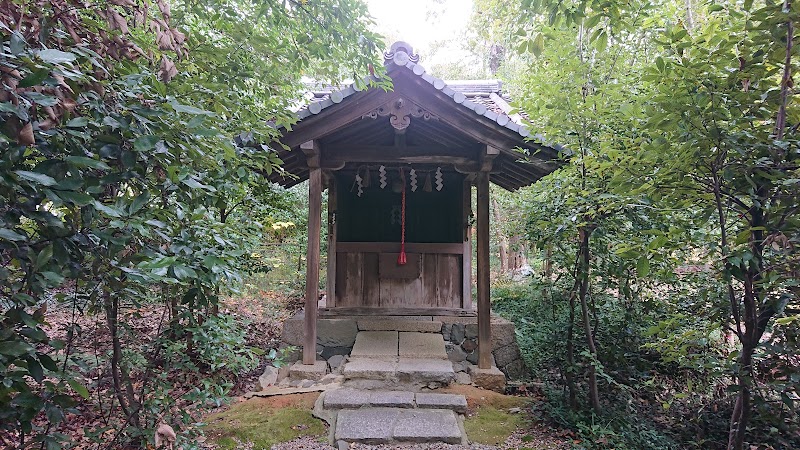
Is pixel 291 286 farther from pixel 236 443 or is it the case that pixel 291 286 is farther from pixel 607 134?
pixel 607 134

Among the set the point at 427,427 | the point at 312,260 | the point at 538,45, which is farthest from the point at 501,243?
the point at 538,45

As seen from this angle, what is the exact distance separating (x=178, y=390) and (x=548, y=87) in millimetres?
5691

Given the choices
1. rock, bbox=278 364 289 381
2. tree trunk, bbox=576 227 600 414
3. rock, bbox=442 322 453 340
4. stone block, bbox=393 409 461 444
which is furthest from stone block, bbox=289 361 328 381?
tree trunk, bbox=576 227 600 414

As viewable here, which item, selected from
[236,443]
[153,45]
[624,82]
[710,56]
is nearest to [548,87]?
[624,82]

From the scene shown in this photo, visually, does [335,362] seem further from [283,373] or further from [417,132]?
[417,132]

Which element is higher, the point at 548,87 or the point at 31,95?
the point at 548,87

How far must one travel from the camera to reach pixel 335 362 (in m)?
5.80

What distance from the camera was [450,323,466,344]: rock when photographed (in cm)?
631

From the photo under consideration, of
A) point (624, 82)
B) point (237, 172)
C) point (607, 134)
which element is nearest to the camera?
point (237, 172)

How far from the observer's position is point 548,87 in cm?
374

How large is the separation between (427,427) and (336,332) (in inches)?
97.2

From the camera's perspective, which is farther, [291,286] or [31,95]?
[291,286]

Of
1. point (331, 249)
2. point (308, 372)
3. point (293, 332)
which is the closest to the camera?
point (308, 372)

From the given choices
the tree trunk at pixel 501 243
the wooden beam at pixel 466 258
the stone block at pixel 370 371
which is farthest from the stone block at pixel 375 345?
the tree trunk at pixel 501 243
